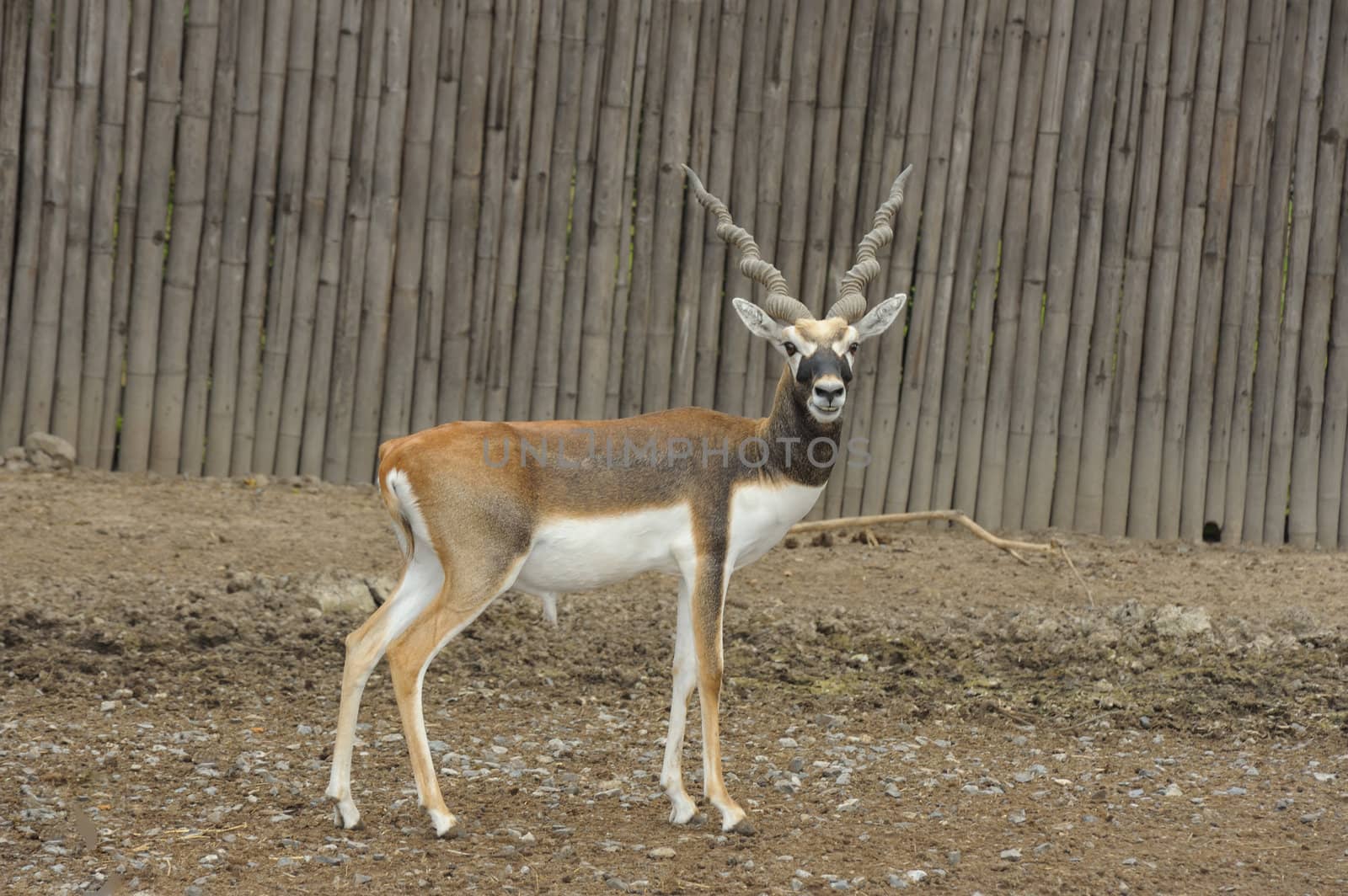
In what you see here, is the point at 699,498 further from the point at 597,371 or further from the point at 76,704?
the point at 597,371

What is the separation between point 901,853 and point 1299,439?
5.47 meters

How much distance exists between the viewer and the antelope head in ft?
18.0

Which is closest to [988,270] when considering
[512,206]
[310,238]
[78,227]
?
[512,206]

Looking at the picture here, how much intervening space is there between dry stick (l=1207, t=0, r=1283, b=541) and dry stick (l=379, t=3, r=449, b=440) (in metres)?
4.69

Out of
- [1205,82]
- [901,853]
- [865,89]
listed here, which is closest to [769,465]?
[901,853]

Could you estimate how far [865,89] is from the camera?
907cm

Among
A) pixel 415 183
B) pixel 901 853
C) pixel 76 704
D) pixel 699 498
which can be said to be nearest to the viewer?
pixel 901 853

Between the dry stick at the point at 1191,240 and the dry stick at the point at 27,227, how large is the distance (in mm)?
6854

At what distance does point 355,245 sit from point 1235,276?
5.34 meters

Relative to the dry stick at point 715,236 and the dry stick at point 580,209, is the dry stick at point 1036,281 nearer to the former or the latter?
the dry stick at point 715,236

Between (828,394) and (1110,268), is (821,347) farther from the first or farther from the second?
(1110,268)

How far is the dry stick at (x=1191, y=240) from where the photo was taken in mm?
9148

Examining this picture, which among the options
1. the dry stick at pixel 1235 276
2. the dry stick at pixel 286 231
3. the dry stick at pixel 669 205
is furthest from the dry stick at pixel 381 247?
the dry stick at pixel 1235 276

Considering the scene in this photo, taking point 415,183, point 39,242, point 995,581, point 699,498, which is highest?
point 415,183
